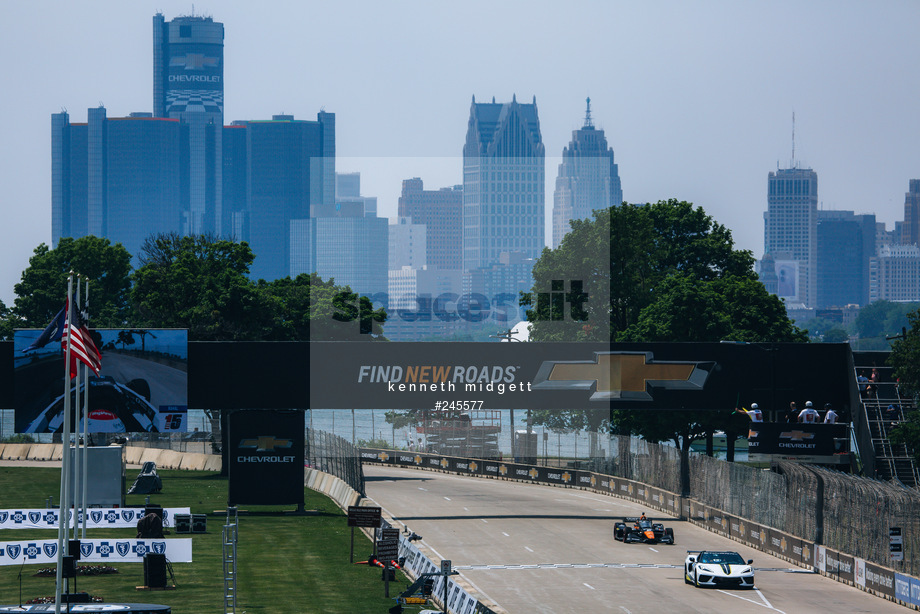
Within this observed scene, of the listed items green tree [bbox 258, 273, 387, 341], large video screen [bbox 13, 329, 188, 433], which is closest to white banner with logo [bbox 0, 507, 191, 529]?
large video screen [bbox 13, 329, 188, 433]

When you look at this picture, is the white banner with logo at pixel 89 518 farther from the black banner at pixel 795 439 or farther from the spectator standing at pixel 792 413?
the spectator standing at pixel 792 413

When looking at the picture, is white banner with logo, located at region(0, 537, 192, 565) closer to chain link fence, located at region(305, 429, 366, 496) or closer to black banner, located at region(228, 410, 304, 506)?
black banner, located at region(228, 410, 304, 506)

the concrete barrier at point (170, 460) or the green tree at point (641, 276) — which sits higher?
the green tree at point (641, 276)

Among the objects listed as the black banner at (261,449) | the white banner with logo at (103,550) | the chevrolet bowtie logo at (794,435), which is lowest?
the white banner with logo at (103,550)

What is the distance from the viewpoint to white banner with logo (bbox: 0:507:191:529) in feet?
166

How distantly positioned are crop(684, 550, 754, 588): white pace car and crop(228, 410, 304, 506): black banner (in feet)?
68.5

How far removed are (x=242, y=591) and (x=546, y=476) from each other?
144 ft

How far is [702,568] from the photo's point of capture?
1607 inches

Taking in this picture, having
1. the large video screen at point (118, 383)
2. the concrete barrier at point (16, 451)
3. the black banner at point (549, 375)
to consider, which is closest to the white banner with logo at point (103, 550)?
the large video screen at point (118, 383)

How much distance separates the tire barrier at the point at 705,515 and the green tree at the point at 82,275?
36422 mm

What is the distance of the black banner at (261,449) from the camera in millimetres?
56094

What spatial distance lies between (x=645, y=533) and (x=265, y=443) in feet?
55.8

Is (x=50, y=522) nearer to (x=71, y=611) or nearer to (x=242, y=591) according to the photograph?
(x=242, y=591)

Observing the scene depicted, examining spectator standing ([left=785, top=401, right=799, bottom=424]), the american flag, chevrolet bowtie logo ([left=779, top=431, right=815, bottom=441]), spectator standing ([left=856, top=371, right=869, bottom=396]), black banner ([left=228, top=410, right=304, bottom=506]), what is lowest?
black banner ([left=228, top=410, right=304, bottom=506])
